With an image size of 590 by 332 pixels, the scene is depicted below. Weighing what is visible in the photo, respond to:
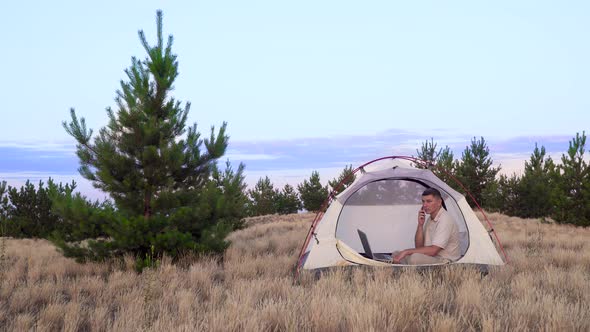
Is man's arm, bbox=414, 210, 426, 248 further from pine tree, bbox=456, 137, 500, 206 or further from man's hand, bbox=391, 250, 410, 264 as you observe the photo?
pine tree, bbox=456, 137, 500, 206

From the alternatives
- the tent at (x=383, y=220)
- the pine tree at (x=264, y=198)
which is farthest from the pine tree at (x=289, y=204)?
the tent at (x=383, y=220)

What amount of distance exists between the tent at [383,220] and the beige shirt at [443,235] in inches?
14.7

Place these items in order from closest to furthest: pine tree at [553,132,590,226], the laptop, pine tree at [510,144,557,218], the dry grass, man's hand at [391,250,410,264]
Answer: the dry grass → man's hand at [391,250,410,264] → the laptop → pine tree at [553,132,590,226] → pine tree at [510,144,557,218]

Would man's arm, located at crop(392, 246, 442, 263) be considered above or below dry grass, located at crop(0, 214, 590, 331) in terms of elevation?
above

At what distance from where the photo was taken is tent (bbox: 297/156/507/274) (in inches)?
350

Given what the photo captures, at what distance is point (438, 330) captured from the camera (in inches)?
193

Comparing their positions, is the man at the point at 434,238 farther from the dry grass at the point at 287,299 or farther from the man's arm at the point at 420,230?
the dry grass at the point at 287,299

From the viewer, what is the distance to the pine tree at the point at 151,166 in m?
10.1

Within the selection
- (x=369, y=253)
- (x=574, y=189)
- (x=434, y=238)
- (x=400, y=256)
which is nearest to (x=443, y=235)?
(x=434, y=238)

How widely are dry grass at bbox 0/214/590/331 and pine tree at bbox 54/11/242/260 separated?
22.7 inches

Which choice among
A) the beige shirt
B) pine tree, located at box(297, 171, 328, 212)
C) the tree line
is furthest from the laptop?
pine tree, located at box(297, 171, 328, 212)

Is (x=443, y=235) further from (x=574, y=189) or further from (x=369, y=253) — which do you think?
(x=574, y=189)

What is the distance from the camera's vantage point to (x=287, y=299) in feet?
21.5

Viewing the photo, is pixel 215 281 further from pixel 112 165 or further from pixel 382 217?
pixel 382 217
